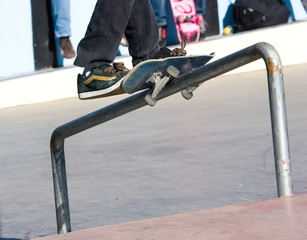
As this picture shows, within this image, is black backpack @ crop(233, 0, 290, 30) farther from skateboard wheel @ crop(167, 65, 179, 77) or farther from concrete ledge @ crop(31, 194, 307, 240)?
concrete ledge @ crop(31, 194, 307, 240)

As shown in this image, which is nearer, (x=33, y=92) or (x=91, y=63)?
(x=91, y=63)

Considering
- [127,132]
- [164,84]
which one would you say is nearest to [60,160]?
[164,84]

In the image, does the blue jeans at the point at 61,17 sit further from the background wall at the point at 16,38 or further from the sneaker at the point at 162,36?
the sneaker at the point at 162,36

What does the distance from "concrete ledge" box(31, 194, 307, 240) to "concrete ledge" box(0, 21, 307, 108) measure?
5.21 metres

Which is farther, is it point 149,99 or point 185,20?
Answer: point 185,20

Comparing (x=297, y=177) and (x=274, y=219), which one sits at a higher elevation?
(x=274, y=219)

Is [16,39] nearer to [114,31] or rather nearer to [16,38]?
[16,38]

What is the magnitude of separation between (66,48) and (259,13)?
243 centimetres

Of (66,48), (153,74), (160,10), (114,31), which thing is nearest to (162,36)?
(160,10)

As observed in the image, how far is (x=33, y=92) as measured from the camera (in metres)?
7.39

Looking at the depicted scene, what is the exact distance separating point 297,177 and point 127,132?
1919 millimetres

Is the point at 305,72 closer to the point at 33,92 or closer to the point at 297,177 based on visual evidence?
the point at 33,92

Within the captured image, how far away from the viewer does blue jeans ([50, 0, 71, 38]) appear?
7773 millimetres

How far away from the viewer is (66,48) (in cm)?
783
